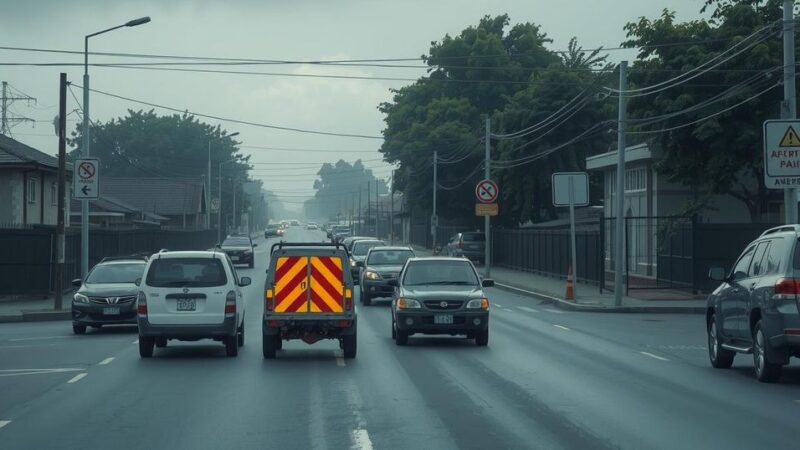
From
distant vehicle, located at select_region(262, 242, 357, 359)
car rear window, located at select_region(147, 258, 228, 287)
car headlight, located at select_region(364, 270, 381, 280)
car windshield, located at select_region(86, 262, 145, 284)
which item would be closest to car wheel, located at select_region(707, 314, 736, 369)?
distant vehicle, located at select_region(262, 242, 357, 359)

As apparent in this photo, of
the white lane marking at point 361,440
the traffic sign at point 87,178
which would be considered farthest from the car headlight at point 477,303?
the traffic sign at point 87,178

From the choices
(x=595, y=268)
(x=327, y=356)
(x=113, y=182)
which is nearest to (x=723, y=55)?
(x=595, y=268)

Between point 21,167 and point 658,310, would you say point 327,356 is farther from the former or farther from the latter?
point 21,167

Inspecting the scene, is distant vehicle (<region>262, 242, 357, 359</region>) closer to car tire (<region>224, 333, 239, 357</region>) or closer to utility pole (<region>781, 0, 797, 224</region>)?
car tire (<region>224, 333, 239, 357</region>)

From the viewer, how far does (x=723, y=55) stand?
1442 inches

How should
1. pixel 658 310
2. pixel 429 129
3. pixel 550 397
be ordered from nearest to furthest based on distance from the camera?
1. pixel 550 397
2. pixel 658 310
3. pixel 429 129

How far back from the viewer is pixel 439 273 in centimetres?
2298

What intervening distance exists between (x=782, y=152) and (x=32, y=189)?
30445 mm

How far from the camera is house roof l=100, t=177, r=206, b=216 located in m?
96.9

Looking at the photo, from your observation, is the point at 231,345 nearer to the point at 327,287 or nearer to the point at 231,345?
the point at 231,345

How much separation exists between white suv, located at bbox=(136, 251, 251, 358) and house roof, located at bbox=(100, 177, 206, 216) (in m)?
78.2

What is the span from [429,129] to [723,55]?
4266cm

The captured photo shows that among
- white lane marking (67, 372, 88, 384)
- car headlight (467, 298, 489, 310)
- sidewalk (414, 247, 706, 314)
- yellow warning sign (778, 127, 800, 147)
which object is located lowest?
white lane marking (67, 372, 88, 384)

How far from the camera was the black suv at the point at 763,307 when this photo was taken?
15234mm
